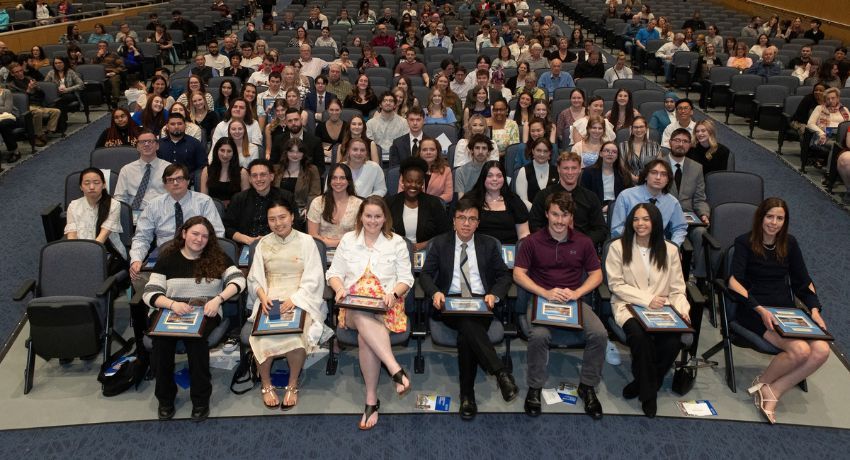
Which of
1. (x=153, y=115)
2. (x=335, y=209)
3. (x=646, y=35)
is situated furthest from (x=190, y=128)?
(x=646, y=35)

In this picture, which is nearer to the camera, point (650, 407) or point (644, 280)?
point (650, 407)

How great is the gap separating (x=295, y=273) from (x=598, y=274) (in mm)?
1858

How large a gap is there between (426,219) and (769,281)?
2.22 m

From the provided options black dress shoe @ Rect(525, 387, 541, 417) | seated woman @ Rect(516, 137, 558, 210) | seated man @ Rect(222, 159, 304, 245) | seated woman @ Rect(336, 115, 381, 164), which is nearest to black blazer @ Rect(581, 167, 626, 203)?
seated woman @ Rect(516, 137, 558, 210)

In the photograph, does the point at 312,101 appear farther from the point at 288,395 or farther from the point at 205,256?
the point at 288,395

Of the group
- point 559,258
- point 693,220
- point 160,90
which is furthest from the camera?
point 160,90

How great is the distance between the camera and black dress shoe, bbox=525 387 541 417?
3674mm

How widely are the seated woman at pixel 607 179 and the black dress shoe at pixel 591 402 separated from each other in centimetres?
185

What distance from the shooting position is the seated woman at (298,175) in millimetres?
5277

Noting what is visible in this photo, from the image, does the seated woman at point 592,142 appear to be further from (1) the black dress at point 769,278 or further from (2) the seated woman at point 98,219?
(2) the seated woman at point 98,219

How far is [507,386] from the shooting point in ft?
11.8

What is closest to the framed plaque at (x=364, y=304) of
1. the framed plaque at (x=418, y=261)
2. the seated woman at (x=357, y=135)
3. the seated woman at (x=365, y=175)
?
the framed plaque at (x=418, y=261)

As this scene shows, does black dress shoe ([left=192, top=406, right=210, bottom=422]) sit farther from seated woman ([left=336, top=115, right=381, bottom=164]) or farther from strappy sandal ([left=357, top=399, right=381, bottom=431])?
seated woman ([left=336, top=115, right=381, bottom=164])

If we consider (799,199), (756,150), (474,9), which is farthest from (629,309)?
(474,9)
